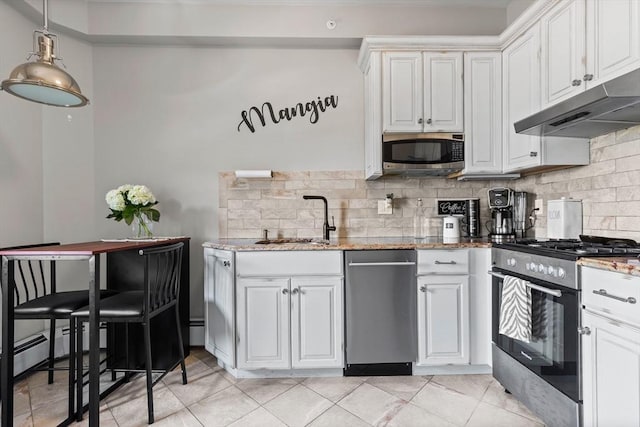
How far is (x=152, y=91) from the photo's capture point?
2.82 metres

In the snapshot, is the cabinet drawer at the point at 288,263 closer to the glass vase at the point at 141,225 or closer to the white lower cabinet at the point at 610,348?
the glass vase at the point at 141,225

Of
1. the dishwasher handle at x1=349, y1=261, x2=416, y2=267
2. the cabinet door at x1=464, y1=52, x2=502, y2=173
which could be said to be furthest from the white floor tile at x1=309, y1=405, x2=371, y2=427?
the cabinet door at x1=464, y1=52, x2=502, y2=173

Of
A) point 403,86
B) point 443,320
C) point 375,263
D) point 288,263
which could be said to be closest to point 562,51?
point 403,86

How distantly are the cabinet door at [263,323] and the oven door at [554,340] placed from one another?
56.6 inches

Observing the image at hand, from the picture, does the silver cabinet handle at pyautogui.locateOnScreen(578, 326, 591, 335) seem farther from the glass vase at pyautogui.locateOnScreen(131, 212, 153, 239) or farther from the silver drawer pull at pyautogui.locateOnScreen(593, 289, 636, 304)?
the glass vase at pyautogui.locateOnScreen(131, 212, 153, 239)

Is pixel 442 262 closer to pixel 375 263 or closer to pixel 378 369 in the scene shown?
pixel 375 263

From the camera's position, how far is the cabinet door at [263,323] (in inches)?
85.0

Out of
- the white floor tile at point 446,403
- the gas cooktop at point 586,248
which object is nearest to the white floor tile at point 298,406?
the white floor tile at point 446,403

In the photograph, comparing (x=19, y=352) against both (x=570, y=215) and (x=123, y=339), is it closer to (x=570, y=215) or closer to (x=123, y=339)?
(x=123, y=339)

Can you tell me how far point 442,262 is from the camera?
2178 mm

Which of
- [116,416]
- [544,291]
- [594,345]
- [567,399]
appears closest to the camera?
[594,345]

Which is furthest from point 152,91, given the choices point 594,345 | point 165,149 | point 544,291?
point 594,345

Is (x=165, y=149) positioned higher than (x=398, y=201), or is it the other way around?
(x=165, y=149)

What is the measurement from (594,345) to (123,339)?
109 inches
